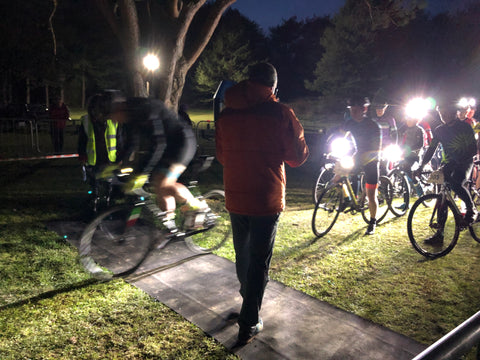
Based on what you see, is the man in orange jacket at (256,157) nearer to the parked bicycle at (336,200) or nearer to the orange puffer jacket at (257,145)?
the orange puffer jacket at (257,145)

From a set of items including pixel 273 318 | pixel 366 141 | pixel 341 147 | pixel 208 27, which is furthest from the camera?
pixel 208 27

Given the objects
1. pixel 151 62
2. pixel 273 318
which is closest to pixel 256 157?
pixel 273 318

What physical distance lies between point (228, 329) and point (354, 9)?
1910 inches

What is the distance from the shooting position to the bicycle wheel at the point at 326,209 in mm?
5984

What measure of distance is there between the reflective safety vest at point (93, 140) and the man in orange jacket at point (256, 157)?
10.4 feet

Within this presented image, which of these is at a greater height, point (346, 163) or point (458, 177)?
point (346, 163)

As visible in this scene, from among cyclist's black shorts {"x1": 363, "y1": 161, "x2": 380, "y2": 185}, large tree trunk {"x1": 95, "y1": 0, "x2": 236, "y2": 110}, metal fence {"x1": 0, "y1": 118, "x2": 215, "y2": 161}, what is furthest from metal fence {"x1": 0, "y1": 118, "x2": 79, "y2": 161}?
cyclist's black shorts {"x1": 363, "y1": 161, "x2": 380, "y2": 185}

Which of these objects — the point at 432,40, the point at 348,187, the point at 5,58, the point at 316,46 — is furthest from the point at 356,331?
the point at 316,46

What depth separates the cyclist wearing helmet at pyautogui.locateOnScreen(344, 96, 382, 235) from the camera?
233 inches

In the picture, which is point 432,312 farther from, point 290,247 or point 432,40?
point 432,40

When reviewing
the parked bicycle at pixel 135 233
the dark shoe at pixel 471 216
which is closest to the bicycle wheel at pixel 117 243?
the parked bicycle at pixel 135 233

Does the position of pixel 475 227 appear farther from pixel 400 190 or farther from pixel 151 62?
pixel 151 62

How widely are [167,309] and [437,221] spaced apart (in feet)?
13.2

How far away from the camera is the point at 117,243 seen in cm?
523
